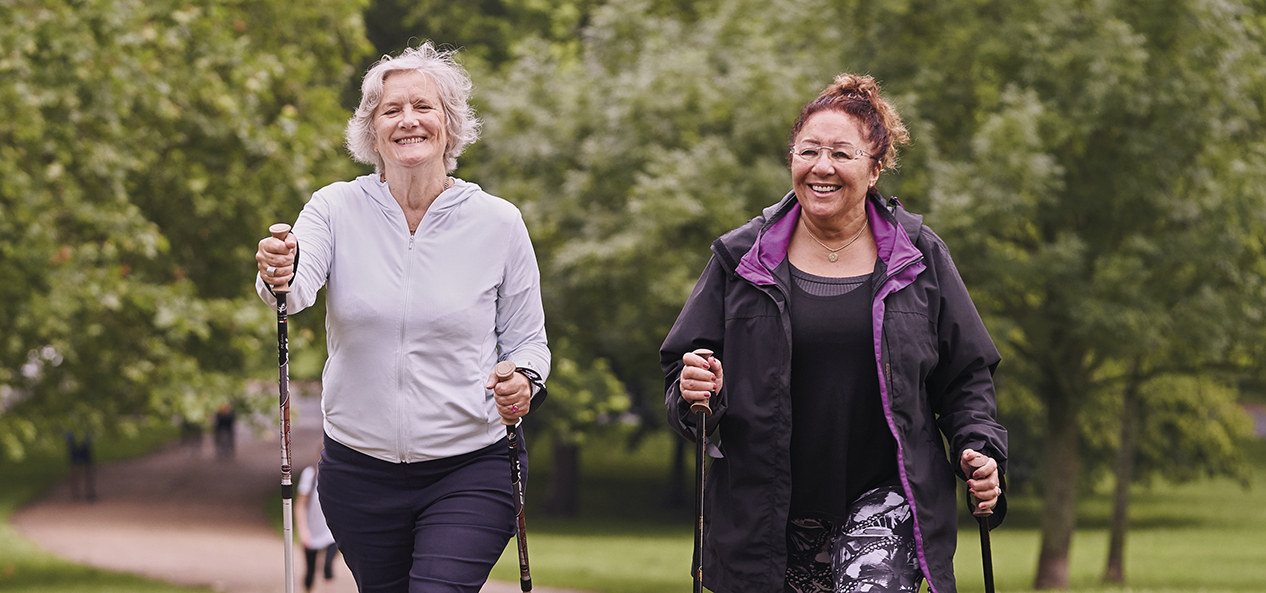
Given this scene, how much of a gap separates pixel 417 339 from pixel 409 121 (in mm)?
600

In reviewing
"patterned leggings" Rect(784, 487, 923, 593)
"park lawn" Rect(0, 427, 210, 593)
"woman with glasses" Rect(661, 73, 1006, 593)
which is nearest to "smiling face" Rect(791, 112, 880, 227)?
"woman with glasses" Rect(661, 73, 1006, 593)

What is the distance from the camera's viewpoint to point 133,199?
13.4 m

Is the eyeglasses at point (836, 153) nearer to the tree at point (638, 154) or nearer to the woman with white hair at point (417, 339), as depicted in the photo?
the woman with white hair at point (417, 339)

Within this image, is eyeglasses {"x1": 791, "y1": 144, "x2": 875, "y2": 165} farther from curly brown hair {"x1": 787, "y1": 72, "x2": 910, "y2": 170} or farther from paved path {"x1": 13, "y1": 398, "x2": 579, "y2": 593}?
paved path {"x1": 13, "y1": 398, "x2": 579, "y2": 593}

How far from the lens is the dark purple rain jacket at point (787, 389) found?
3.33 metres

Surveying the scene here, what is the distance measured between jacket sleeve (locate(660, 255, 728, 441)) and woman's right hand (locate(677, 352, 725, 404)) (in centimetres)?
11

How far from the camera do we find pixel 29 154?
37.6ft

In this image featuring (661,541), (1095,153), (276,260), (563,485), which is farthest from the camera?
(563,485)

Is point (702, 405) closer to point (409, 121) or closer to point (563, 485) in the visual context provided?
point (409, 121)

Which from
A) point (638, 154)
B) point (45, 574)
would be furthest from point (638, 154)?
point (45, 574)

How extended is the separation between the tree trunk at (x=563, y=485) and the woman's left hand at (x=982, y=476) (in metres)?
23.8

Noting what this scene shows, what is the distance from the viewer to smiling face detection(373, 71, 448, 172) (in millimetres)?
3572

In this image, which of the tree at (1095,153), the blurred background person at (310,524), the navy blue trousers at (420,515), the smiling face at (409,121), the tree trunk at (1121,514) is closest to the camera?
the navy blue trousers at (420,515)

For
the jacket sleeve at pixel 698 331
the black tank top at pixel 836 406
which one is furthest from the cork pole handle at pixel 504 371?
the black tank top at pixel 836 406
